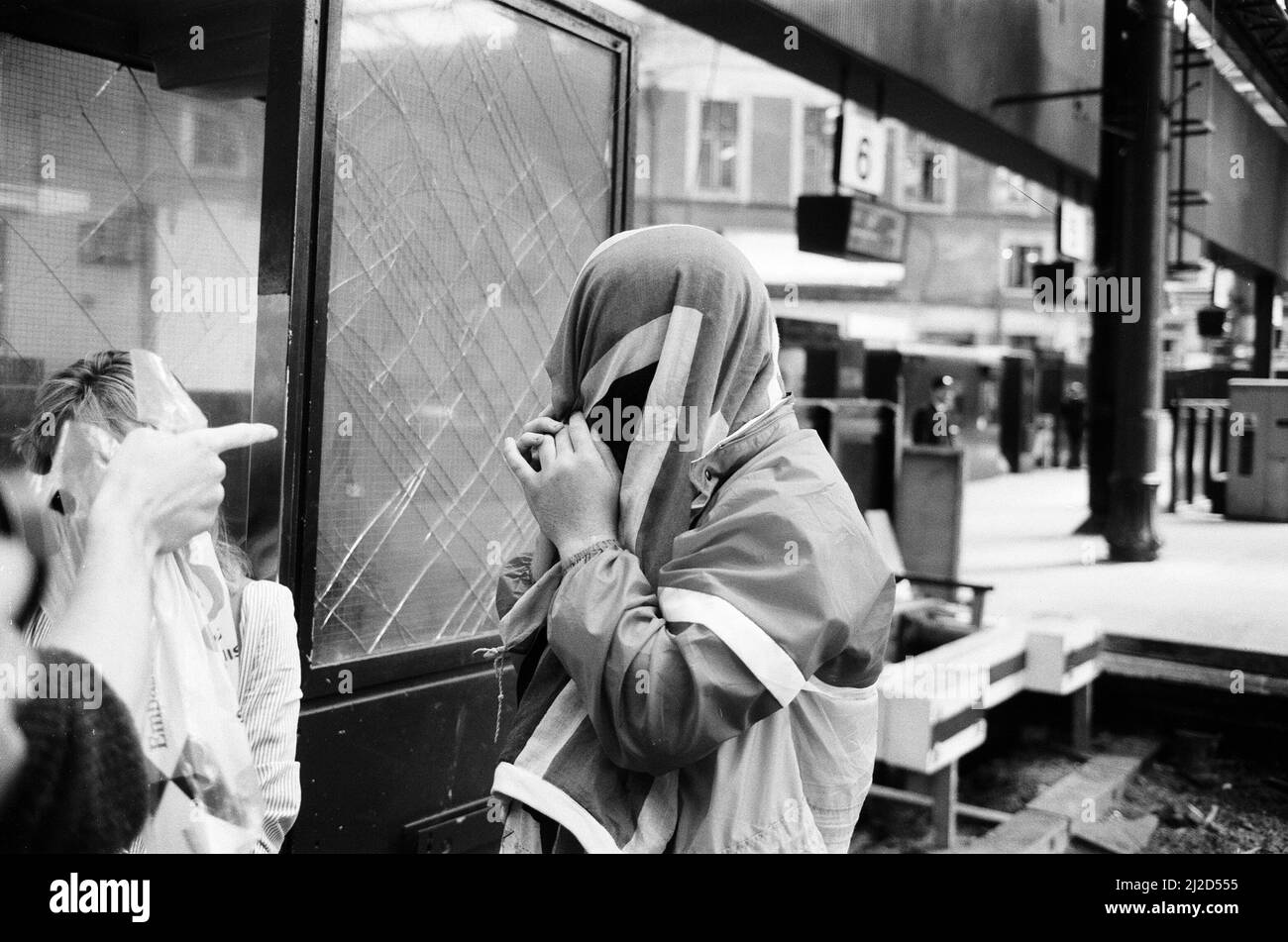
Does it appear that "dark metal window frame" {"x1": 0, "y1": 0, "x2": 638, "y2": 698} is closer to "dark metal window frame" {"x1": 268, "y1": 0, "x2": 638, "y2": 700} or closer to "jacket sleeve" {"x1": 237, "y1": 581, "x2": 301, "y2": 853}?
"dark metal window frame" {"x1": 268, "y1": 0, "x2": 638, "y2": 700}

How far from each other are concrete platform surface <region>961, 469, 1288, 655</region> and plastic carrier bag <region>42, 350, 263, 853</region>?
3.30m

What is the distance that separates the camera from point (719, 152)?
20.8 m

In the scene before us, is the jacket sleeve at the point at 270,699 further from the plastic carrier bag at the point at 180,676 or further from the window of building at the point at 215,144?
the window of building at the point at 215,144

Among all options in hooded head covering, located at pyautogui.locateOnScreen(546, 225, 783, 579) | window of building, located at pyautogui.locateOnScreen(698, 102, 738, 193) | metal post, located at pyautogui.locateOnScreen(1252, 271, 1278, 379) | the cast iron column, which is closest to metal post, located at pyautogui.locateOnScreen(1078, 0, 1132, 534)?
the cast iron column

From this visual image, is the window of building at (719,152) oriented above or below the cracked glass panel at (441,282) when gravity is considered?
above

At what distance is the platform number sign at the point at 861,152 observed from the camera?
6957 mm

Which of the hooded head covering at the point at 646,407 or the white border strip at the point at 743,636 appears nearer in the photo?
the white border strip at the point at 743,636

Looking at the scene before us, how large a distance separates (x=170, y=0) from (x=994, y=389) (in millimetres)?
16468

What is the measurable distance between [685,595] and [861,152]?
255 inches

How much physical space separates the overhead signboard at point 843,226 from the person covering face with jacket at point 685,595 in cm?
593

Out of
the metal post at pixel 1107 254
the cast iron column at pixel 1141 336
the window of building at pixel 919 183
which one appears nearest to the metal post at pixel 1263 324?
the cast iron column at pixel 1141 336

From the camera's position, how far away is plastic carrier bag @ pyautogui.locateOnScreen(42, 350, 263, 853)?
4.94 feet

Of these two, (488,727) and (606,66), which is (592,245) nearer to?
(606,66)
